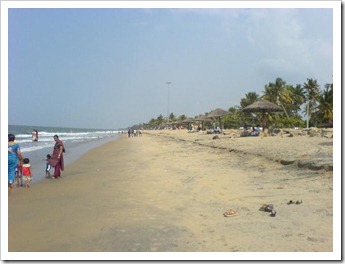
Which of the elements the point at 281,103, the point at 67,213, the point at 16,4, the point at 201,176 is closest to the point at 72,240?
the point at 67,213

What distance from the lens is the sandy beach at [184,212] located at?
→ 414 cm

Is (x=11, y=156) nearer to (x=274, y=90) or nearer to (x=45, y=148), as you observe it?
(x=45, y=148)

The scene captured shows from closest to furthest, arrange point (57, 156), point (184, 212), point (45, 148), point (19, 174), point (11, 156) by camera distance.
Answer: point (184, 212) → point (11, 156) → point (19, 174) → point (57, 156) → point (45, 148)

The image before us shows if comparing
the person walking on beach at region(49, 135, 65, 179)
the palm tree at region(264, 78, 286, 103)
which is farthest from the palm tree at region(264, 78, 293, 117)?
the person walking on beach at region(49, 135, 65, 179)

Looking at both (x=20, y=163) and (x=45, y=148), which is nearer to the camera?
(x=20, y=163)

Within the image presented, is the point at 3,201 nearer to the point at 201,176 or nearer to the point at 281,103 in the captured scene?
the point at 201,176

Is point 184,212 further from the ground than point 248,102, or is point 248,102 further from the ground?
point 248,102

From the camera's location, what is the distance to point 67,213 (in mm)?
5703

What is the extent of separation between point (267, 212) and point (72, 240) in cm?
296

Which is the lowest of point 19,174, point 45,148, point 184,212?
point 184,212

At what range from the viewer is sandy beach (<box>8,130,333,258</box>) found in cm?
414

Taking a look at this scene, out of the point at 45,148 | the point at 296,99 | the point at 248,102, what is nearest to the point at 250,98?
the point at 248,102

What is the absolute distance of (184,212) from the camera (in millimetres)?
5559

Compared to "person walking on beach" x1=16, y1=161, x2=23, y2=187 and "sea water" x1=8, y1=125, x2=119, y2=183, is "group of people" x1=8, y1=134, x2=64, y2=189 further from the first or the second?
"sea water" x1=8, y1=125, x2=119, y2=183
